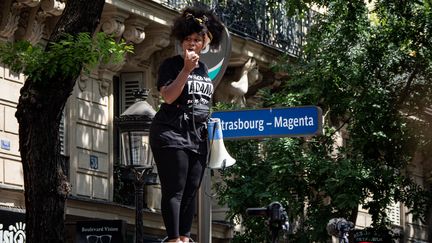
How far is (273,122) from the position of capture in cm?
1238

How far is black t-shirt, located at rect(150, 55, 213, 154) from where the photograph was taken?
28.3 ft

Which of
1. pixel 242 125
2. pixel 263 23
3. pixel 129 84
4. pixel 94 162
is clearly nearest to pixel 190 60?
pixel 242 125

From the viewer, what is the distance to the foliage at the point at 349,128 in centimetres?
2205

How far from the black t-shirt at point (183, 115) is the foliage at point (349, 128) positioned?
12.6 meters

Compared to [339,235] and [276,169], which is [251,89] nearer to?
[276,169]

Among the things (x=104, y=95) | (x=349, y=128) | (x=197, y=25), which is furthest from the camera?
(x=349, y=128)

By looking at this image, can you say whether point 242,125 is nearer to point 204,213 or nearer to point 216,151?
point 204,213

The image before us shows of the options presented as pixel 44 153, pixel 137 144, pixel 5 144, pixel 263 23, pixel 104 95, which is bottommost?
pixel 44 153

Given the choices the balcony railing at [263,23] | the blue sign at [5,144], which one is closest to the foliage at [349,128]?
the balcony railing at [263,23]

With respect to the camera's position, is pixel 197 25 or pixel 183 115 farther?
pixel 197 25

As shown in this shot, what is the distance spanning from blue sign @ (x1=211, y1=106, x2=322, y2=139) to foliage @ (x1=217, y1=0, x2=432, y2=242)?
8917 mm

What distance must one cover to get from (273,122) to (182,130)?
12.5 ft

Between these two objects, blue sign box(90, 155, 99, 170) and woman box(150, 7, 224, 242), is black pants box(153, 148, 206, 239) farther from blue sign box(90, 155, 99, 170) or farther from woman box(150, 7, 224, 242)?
blue sign box(90, 155, 99, 170)

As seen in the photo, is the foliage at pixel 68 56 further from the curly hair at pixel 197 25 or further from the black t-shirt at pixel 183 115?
the black t-shirt at pixel 183 115
